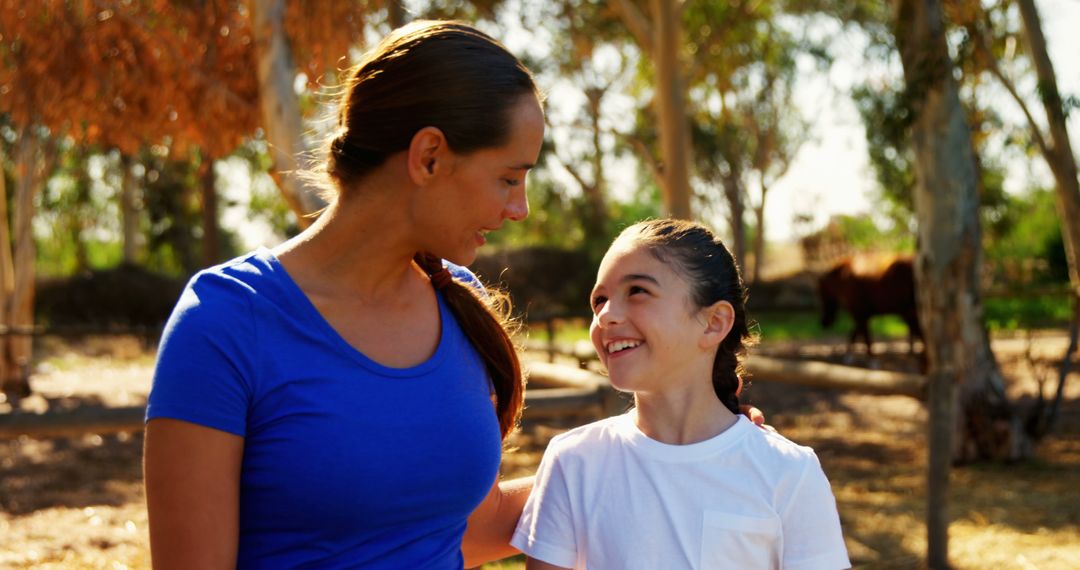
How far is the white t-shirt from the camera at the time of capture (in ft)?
6.07

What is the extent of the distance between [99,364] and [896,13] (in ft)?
44.0

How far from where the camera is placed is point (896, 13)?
844cm

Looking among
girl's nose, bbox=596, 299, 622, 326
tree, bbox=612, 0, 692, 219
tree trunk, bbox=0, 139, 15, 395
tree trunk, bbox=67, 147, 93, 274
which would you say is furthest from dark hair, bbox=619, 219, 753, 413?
tree trunk, bbox=67, 147, 93, 274

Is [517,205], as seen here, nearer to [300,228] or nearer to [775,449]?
[775,449]

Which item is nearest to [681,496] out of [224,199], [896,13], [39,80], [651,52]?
[39,80]

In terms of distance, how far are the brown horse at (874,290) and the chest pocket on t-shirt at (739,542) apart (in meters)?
12.4

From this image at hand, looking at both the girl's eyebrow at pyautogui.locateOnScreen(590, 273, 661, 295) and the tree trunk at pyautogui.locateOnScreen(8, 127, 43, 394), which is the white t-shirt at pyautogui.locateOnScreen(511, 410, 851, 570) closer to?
the girl's eyebrow at pyautogui.locateOnScreen(590, 273, 661, 295)

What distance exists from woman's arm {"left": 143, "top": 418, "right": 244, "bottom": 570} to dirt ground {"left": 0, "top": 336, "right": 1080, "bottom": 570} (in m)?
3.88

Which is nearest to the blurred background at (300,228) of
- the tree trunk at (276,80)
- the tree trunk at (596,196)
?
the tree trunk at (276,80)

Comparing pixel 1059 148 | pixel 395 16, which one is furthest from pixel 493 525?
pixel 1059 148

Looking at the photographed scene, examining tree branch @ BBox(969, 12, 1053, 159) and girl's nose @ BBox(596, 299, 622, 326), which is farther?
tree branch @ BBox(969, 12, 1053, 159)

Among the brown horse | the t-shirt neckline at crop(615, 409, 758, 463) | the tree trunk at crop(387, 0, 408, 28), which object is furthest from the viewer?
the brown horse

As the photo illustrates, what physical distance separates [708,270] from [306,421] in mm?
819

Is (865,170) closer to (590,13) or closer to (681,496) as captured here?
(590,13)
